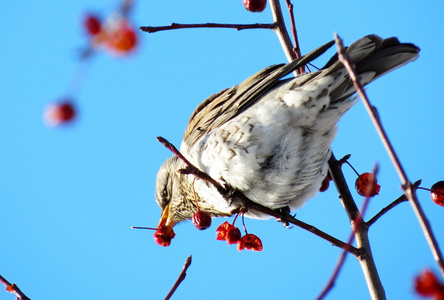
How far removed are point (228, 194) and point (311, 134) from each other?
2.03 ft

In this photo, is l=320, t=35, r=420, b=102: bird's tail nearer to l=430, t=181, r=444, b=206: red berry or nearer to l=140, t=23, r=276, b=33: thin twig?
l=140, t=23, r=276, b=33: thin twig

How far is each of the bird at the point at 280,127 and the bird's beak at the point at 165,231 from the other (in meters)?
0.35

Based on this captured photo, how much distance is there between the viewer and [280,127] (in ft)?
9.95

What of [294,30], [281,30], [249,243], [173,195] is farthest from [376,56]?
[173,195]

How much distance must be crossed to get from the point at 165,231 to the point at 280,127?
4.19 feet

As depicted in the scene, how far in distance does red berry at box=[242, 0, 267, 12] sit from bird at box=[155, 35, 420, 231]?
407mm

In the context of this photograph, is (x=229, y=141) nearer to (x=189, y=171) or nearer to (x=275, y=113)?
(x=275, y=113)

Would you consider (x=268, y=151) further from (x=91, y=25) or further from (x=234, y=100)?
(x=91, y=25)

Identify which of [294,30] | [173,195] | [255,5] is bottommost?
[173,195]

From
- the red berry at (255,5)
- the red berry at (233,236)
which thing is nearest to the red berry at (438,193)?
the red berry at (233,236)

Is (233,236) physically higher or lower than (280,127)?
lower

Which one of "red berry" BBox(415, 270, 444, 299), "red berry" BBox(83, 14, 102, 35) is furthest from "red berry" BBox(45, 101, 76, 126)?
"red berry" BBox(415, 270, 444, 299)

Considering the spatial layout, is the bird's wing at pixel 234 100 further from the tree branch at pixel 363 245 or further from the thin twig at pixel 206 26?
the tree branch at pixel 363 245

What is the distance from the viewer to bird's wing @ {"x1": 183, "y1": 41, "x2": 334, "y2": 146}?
9.41 ft
